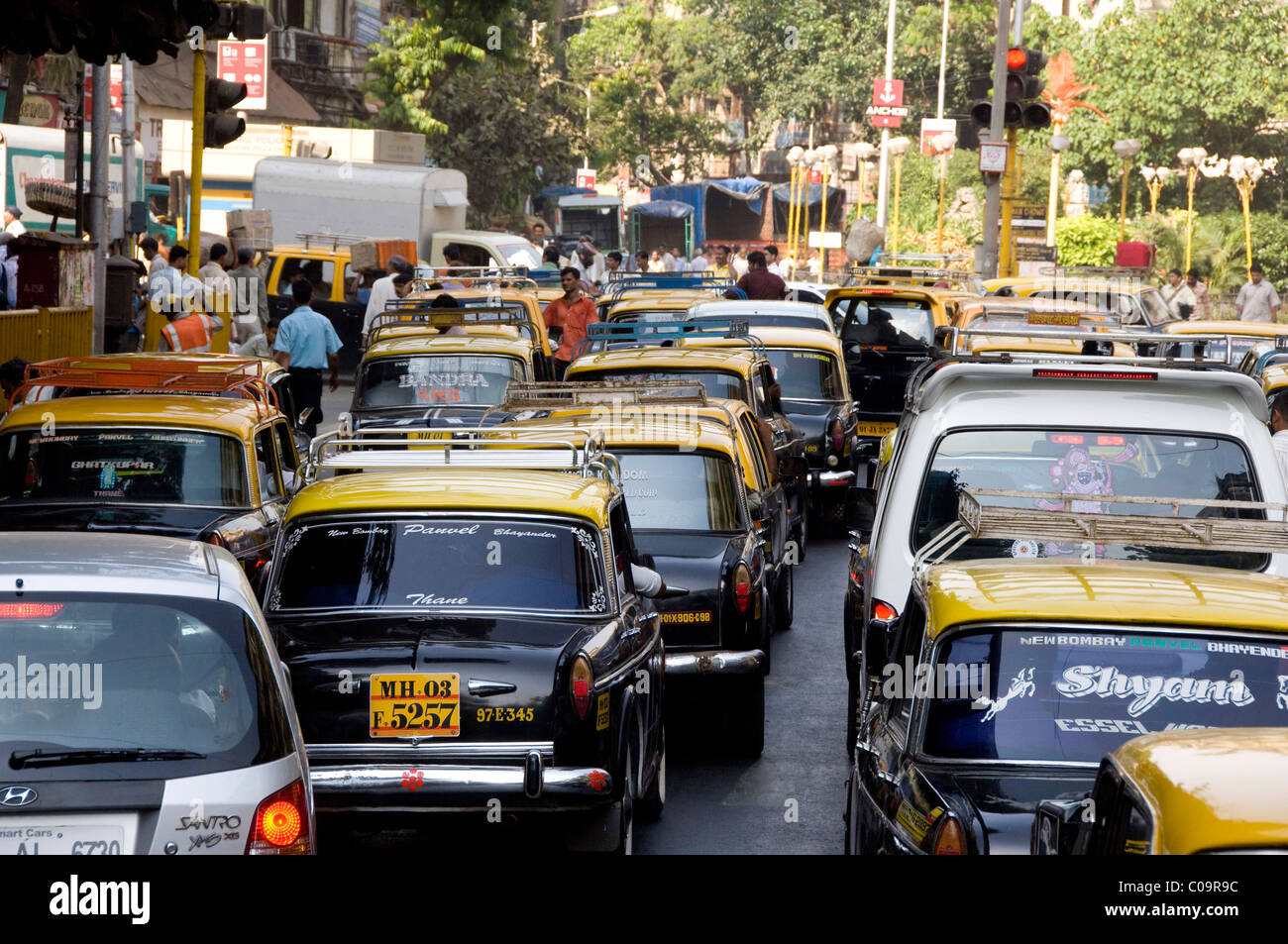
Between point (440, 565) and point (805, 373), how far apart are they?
1039cm

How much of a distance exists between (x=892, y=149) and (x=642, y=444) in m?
54.5

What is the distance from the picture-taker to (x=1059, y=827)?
174 inches

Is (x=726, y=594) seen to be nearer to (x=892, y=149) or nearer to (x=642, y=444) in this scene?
(x=642, y=444)

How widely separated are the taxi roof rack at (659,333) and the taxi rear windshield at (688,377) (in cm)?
144

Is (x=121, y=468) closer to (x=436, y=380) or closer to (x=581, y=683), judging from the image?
(x=581, y=683)

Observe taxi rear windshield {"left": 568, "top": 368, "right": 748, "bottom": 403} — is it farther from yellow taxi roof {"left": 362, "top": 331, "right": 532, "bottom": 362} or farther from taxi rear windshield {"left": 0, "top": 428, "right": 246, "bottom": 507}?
taxi rear windshield {"left": 0, "top": 428, "right": 246, "bottom": 507}

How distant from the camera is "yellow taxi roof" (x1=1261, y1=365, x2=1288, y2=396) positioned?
42.3 feet

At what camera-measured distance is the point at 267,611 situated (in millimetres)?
7020

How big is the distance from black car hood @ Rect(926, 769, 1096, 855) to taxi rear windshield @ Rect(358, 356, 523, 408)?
10.2m

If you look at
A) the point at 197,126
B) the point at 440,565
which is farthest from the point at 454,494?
the point at 197,126

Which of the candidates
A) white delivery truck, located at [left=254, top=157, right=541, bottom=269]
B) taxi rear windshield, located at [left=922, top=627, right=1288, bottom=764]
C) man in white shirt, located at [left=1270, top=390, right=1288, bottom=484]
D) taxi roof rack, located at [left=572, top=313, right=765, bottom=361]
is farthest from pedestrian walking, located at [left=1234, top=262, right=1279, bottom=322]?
taxi rear windshield, located at [left=922, top=627, right=1288, bottom=764]

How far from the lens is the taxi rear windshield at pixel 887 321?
20.9 m

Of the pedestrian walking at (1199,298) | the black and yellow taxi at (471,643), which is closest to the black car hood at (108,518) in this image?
the black and yellow taxi at (471,643)
